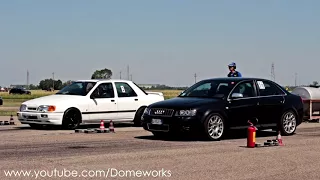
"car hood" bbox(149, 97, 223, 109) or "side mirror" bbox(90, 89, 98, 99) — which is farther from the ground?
"side mirror" bbox(90, 89, 98, 99)

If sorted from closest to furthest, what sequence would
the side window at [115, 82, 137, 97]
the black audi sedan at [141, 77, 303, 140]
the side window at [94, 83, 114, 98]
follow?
1. the black audi sedan at [141, 77, 303, 140]
2. the side window at [94, 83, 114, 98]
3. the side window at [115, 82, 137, 97]

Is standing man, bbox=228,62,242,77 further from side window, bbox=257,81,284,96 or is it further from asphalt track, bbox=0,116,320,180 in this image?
asphalt track, bbox=0,116,320,180

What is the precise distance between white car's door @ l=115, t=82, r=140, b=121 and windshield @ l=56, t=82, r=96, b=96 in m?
0.91

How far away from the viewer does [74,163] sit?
962cm

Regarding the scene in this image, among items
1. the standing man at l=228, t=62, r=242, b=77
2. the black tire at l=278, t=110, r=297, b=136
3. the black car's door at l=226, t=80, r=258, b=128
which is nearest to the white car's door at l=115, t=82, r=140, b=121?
the standing man at l=228, t=62, r=242, b=77

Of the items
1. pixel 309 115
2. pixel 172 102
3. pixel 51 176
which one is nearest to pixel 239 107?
pixel 172 102

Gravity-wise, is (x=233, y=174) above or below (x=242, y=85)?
below

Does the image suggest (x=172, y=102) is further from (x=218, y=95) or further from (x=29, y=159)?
(x=29, y=159)

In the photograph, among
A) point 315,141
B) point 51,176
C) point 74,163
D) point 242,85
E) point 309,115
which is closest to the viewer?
point 51,176

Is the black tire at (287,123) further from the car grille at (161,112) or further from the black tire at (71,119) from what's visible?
the black tire at (71,119)

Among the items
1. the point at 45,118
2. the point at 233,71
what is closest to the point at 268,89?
the point at 233,71

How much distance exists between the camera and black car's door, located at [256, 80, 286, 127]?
15102 millimetres

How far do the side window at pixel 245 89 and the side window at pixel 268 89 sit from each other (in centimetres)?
29

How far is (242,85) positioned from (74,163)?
649 cm
